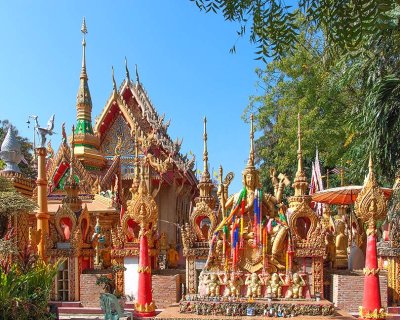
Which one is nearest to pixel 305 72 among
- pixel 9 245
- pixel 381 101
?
pixel 381 101

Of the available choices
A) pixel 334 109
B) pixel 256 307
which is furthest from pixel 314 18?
pixel 334 109

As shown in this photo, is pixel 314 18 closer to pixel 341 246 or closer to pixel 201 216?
pixel 201 216

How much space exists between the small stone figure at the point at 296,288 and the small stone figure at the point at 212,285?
56.7 inches

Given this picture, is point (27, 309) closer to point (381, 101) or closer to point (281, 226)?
point (281, 226)

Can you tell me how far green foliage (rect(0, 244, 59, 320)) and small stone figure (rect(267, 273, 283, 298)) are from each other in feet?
16.5

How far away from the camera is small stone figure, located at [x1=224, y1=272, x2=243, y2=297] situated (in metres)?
10.9

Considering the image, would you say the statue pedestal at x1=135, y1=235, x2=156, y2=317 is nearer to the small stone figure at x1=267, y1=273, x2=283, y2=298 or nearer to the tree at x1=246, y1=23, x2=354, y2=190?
the small stone figure at x1=267, y1=273, x2=283, y2=298

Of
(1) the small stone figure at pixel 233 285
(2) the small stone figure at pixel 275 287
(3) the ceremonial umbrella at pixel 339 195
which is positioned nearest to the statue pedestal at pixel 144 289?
(1) the small stone figure at pixel 233 285

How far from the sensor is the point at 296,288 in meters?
10.8

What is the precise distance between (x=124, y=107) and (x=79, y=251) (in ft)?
39.1

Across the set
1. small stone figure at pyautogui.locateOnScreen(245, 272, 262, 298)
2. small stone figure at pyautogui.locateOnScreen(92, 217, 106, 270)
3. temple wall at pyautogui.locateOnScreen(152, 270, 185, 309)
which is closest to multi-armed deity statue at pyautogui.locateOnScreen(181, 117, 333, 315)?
small stone figure at pyautogui.locateOnScreen(245, 272, 262, 298)

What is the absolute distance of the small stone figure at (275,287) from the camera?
10.8 metres

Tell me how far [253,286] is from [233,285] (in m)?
0.41

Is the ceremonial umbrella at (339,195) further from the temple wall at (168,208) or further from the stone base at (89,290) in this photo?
the temple wall at (168,208)
